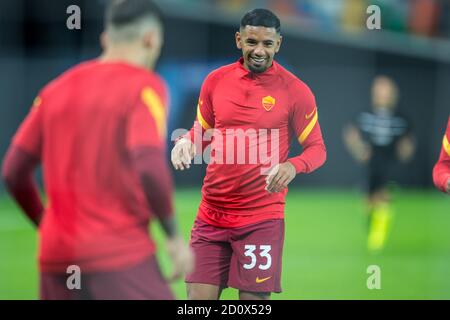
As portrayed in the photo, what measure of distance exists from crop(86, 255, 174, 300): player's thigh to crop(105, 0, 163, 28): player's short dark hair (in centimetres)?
94

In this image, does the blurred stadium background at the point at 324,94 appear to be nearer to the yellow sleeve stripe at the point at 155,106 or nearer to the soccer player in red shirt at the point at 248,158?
the soccer player in red shirt at the point at 248,158

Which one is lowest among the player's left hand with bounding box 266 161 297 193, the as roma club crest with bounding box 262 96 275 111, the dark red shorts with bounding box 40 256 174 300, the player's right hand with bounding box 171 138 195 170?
the dark red shorts with bounding box 40 256 174 300

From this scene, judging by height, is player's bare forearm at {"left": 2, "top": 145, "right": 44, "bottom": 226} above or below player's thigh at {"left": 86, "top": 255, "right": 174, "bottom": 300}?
above

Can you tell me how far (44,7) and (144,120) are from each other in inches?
158

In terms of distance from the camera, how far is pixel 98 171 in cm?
372

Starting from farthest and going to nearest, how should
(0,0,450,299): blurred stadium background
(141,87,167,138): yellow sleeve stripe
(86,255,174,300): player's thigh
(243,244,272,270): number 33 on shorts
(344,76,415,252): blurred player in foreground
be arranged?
1. (344,76,415,252): blurred player in foreground
2. (0,0,450,299): blurred stadium background
3. (243,244,272,270): number 33 on shorts
4. (86,255,174,300): player's thigh
5. (141,87,167,138): yellow sleeve stripe

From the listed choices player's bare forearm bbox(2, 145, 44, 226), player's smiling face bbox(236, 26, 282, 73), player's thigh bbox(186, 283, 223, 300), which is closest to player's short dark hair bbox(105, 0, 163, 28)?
player's bare forearm bbox(2, 145, 44, 226)

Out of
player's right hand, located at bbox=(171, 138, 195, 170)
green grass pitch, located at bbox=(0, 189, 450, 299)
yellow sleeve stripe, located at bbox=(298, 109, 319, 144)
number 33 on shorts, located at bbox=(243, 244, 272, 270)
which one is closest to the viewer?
player's right hand, located at bbox=(171, 138, 195, 170)

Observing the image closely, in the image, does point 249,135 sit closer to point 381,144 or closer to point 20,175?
point 20,175

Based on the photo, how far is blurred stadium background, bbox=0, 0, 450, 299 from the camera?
754 cm

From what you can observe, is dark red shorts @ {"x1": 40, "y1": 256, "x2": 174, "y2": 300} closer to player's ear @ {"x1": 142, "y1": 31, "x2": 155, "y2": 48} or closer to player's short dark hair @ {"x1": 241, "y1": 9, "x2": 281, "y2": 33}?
player's ear @ {"x1": 142, "y1": 31, "x2": 155, "y2": 48}
